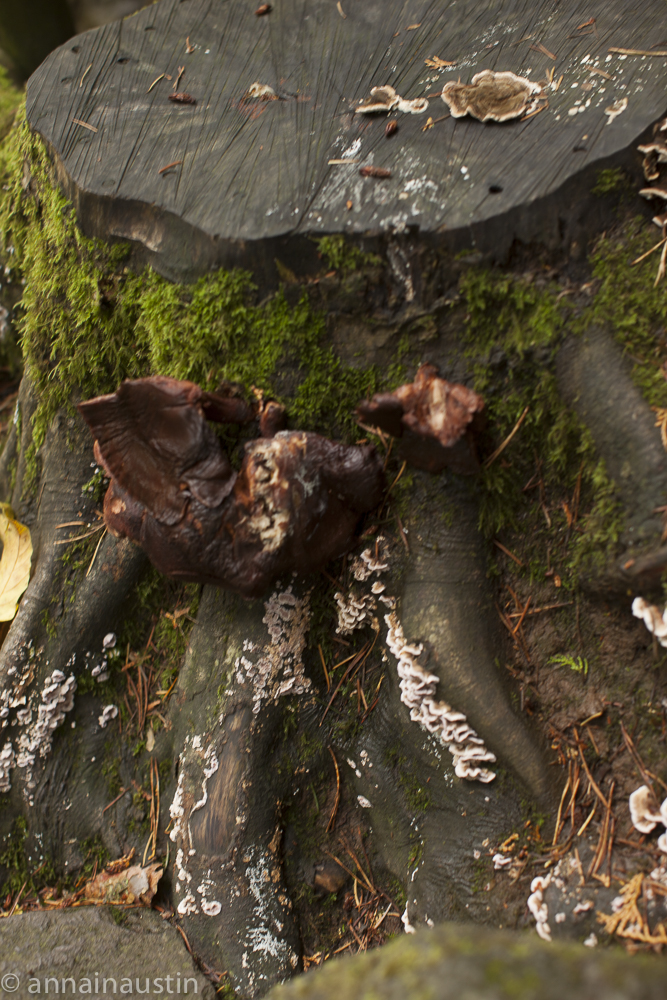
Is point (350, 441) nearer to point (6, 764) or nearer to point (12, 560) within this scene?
point (12, 560)

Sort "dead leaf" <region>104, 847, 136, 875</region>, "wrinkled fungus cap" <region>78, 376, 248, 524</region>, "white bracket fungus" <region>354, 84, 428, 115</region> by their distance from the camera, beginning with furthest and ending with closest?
1. "dead leaf" <region>104, 847, 136, 875</region>
2. "white bracket fungus" <region>354, 84, 428, 115</region>
3. "wrinkled fungus cap" <region>78, 376, 248, 524</region>

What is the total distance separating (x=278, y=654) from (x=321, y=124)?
2.26m

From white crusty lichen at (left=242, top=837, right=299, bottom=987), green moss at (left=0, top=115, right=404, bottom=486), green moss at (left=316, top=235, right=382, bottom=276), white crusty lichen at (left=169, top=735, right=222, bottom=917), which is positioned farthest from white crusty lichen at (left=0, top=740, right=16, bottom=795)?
green moss at (left=316, top=235, right=382, bottom=276)

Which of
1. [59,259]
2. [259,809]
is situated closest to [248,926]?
[259,809]

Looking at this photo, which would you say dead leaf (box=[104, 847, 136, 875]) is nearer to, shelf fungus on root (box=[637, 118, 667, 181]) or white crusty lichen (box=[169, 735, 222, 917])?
white crusty lichen (box=[169, 735, 222, 917])

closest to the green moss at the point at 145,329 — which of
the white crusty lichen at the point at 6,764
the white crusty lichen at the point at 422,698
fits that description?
the white crusty lichen at the point at 422,698

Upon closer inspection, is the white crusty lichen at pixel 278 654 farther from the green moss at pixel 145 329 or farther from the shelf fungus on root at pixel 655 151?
the shelf fungus on root at pixel 655 151

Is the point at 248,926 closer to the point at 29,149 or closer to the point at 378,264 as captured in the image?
the point at 378,264

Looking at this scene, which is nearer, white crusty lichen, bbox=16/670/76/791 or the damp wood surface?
the damp wood surface

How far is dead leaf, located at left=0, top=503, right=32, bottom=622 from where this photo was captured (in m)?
3.39

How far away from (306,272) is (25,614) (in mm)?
2281

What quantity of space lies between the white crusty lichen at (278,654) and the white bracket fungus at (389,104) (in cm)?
201

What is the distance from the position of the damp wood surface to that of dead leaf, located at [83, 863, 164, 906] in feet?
8.98

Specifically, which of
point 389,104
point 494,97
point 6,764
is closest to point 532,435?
point 494,97
